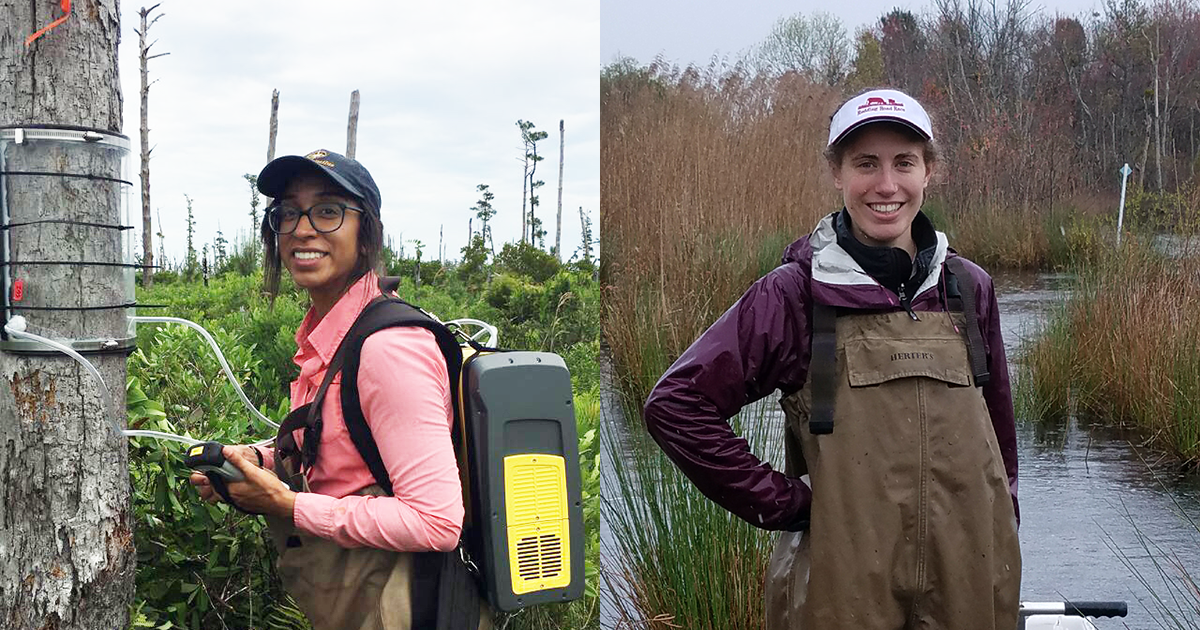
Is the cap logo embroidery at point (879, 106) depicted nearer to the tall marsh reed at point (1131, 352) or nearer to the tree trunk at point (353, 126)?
the tall marsh reed at point (1131, 352)

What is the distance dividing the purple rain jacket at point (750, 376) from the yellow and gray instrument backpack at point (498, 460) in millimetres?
207

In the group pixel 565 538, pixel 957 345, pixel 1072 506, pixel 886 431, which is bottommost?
pixel 1072 506

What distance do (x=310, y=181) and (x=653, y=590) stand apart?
68.0 inches

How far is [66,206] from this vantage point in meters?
2.24

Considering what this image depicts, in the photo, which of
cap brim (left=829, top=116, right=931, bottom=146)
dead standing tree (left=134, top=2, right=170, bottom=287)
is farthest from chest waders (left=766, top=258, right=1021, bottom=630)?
dead standing tree (left=134, top=2, right=170, bottom=287)

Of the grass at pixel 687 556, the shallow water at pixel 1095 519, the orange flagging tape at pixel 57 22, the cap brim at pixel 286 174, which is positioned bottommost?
the shallow water at pixel 1095 519

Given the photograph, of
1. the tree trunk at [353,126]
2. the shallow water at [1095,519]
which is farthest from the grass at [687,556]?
the tree trunk at [353,126]

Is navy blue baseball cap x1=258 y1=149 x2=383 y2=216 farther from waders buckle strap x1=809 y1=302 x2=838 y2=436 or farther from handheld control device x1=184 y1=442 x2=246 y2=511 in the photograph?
waders buckle strap x1=809 y1=302 x2=838 y2=436

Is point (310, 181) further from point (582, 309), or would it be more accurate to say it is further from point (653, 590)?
point (582, 309)

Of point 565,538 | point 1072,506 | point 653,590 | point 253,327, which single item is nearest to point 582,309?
point 253,327

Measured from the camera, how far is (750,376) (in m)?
2.07

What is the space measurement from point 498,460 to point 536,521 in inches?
6.3

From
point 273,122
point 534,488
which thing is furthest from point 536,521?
point 273,122

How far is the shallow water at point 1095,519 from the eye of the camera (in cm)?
443
